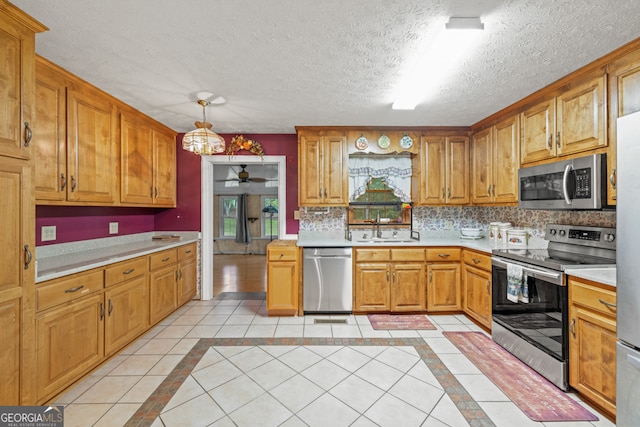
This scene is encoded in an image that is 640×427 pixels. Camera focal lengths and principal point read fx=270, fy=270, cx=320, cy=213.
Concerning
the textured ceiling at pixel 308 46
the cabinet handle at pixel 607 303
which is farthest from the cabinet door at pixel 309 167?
the cabinet handle at pixel 607 303

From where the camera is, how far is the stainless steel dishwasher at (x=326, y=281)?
318 cm

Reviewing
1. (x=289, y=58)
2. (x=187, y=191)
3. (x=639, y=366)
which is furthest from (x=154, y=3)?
(x=639, y=366)

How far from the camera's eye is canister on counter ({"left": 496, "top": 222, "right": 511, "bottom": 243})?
3.08m

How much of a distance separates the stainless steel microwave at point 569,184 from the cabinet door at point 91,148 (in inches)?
154

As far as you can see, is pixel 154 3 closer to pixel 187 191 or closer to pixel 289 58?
pixel 289 58

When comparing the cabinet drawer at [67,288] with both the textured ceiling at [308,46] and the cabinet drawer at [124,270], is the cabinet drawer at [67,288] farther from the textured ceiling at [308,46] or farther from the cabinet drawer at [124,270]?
the textured ceiling at [308,46]

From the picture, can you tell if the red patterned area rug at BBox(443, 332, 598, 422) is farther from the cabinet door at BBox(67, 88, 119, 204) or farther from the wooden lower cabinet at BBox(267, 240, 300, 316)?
the cabinet door at BBox(67, 88, 119, 204)

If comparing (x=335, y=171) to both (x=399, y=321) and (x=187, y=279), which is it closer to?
(x=399, y=321)

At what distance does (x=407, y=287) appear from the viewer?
319cm

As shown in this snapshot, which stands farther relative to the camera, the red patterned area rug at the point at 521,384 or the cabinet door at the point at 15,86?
the red patterned area rug at the point at 521,384

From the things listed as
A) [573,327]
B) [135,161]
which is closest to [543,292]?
[573,327]

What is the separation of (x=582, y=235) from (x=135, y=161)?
434 cm

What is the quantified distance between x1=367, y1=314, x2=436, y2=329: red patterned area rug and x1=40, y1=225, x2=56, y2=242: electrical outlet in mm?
3123

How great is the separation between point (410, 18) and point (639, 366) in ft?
6.84
